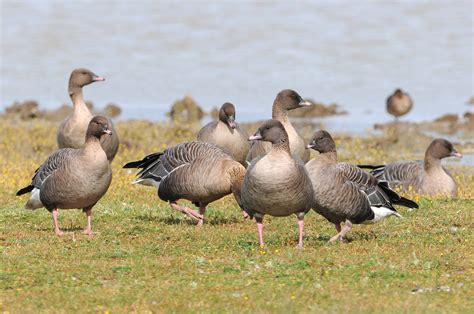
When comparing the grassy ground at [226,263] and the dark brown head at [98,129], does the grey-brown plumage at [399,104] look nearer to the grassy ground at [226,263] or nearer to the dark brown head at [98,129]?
the grassy ground at [226,263]

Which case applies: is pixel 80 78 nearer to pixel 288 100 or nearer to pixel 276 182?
pixel 288 100

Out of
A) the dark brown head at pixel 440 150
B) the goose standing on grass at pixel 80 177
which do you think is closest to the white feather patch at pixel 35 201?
the goose standing on grass at pixel 80 177

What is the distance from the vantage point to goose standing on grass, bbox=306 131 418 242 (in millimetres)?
14797

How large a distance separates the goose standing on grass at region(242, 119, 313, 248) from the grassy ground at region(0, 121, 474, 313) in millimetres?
662

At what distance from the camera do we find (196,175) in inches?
675

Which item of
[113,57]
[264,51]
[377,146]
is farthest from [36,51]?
[377,146]

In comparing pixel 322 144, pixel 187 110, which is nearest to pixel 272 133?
pixel 322 144

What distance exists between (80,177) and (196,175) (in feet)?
7.61

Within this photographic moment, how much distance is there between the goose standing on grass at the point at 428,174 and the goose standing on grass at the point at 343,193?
620 cm

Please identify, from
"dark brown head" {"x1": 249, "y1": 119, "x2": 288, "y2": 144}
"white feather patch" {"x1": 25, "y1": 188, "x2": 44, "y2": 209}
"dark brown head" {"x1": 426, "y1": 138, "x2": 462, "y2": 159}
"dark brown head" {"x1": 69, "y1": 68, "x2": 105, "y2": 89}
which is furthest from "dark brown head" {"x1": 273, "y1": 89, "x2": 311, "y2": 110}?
"white feather patch" {"x1": 25, "y1": 188, "x2": 44, "y2": 209}

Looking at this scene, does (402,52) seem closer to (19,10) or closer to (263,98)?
(263,98)

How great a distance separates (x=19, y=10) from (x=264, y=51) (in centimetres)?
2587

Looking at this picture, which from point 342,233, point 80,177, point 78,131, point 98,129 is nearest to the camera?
point 342,233

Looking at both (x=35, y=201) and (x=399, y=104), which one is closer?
(x=35, y=201)
